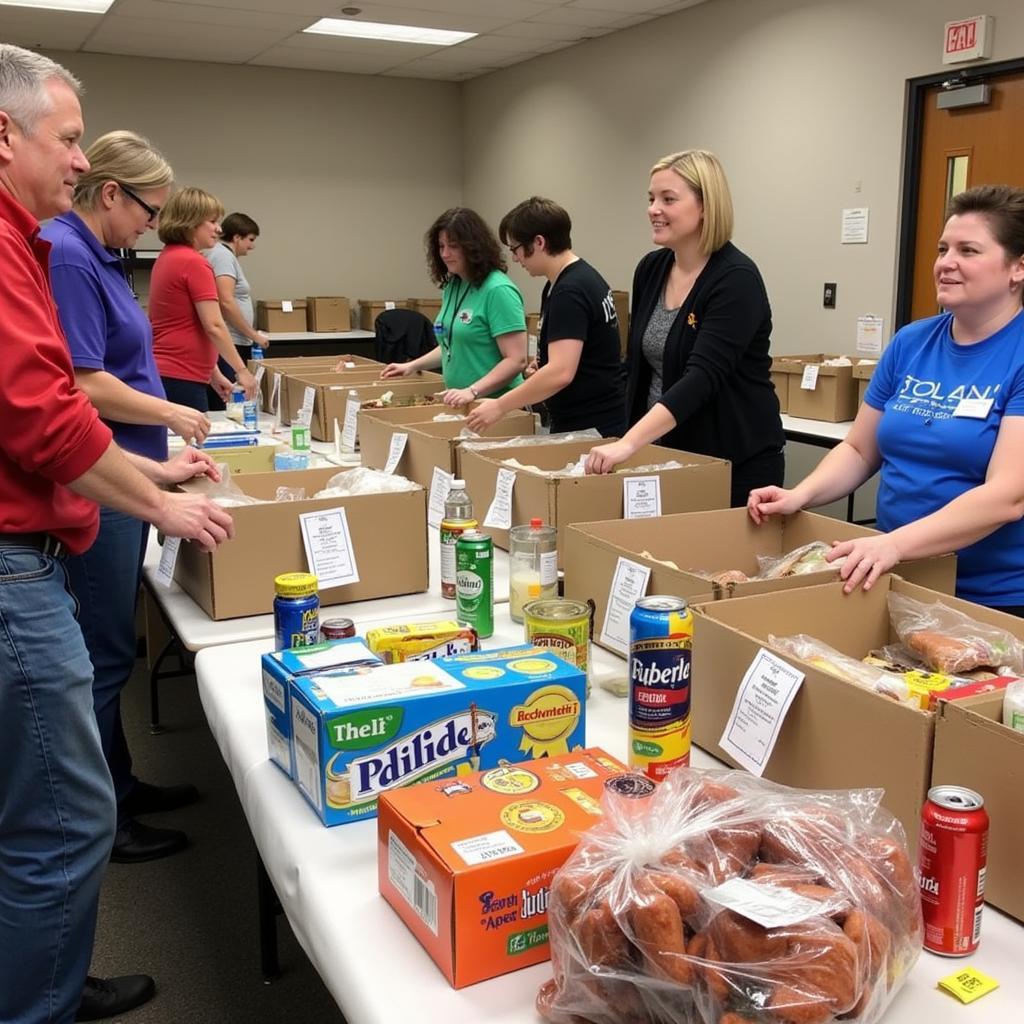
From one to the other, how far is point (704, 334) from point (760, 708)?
4.62 feet

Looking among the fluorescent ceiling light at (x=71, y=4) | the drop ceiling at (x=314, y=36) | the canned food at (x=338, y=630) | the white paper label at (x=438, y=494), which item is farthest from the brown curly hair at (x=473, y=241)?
the fluorescent ceiling light at (x=71, y=4)

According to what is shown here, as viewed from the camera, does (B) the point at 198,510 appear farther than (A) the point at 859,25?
No

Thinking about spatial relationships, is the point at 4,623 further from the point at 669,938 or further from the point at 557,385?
the point at 557,385

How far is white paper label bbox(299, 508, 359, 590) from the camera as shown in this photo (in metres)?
1.95

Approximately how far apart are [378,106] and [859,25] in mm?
4804

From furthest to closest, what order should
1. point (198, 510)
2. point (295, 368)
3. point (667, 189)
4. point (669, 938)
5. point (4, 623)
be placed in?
point (295, 368)
point (667, 189)
point (198, 510)
point (4, 623)
point (669, 938)

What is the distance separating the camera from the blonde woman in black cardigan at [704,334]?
2.43 metres

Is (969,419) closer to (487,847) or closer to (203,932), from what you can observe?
(487,847)

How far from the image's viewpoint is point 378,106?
8.56m

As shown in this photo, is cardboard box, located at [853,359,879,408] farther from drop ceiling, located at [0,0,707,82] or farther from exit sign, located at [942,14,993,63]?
drop ceiling, located at [0,0,707,82]

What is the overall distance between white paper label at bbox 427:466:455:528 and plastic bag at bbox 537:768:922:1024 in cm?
163

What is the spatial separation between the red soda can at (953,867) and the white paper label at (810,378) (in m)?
3.71

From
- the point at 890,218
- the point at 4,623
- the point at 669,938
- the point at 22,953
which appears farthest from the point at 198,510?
the point at 890,218

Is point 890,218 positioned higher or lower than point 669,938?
higher
